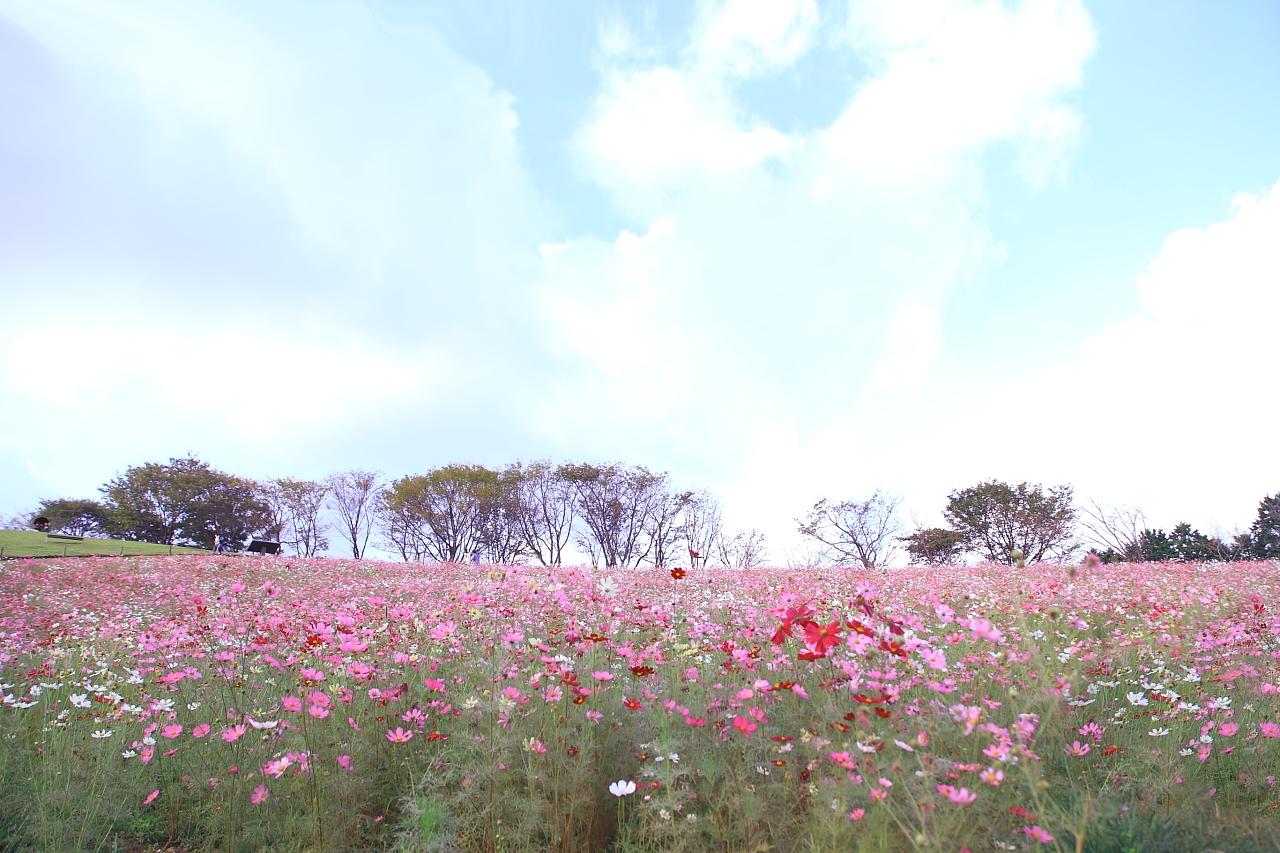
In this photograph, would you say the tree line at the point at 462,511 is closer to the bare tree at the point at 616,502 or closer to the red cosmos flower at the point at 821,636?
the bare tree at the point at 616,502

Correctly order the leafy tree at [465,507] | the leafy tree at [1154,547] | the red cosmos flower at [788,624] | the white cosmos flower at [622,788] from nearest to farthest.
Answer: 1. the red cosmos flower at [788,624]
2. the white cosmos flower at [622,788]
3. the leafy tree at [1154,547]
4. the leafy tree at [465,507]

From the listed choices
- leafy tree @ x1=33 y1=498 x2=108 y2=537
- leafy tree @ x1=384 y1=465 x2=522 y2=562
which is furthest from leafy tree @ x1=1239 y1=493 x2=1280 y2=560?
leafy tree @ x1=33 y1=498 x2=108 y2=537

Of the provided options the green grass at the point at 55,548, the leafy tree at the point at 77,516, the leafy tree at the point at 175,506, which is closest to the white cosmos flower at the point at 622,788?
the green grass at the point at 55,548

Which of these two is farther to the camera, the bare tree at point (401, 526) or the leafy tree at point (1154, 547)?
the bare tree at point (401, 526)

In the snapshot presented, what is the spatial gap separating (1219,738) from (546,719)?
4.24 meters

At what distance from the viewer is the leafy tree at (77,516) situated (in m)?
42.7

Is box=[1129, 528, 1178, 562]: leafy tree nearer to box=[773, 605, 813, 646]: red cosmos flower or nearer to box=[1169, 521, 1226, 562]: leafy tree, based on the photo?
box=[1169, 521, 1226, 562]: leafy tree

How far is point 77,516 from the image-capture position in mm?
43281

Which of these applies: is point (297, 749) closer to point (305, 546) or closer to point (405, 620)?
point (405, 620)

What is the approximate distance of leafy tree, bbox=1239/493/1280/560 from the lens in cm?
2131

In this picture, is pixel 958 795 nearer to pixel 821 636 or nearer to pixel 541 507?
pixel 821 636

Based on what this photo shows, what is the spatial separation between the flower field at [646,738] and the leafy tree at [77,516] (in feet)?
153

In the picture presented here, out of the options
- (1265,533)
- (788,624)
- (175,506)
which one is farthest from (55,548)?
(1265,533)

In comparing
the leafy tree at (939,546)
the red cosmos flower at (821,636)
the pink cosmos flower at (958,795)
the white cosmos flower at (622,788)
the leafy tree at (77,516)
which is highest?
the leafy tree at (77,516)
